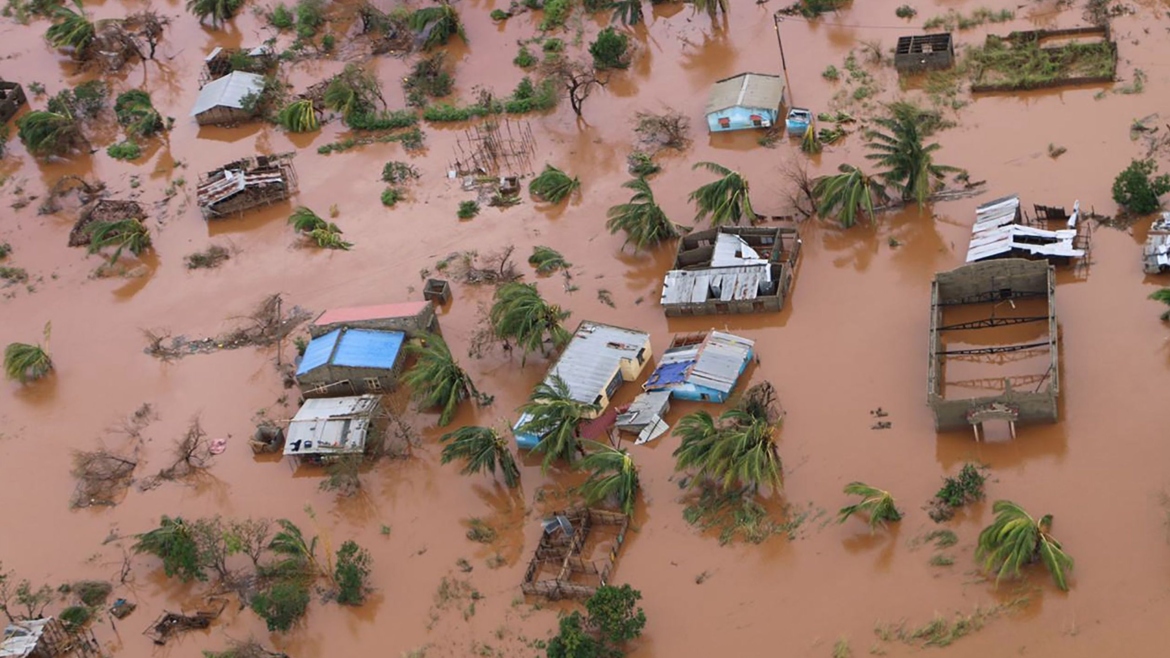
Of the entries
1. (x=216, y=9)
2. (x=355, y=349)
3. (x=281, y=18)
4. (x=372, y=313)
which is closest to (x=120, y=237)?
(x=372, y=313)

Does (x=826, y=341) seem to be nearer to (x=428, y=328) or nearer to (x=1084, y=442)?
(x=1084, y=442)

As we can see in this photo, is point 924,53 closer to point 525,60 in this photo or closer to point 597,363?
point 525,60

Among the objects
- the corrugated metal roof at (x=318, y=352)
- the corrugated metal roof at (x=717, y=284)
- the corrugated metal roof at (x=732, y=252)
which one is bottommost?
the corrugated metal roof at (x=318, y=352)

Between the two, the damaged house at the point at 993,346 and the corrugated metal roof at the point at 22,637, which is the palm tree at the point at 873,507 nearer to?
the damaged house at the point at 993,346

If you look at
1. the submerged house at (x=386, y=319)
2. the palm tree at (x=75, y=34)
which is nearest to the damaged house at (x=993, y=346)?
the submerged house at (x=386, y=319)

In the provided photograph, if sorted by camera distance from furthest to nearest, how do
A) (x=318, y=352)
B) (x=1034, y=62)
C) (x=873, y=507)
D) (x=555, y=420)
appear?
(x=1034, y=62), (x=318, y=352), (x=555, y=420), (x=873, y=507)

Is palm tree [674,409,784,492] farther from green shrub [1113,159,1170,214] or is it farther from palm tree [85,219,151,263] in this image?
palm tree [85,219,151,263]

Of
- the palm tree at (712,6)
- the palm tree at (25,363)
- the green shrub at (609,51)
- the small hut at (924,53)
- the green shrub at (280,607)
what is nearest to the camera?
the green shrub at (280,607)

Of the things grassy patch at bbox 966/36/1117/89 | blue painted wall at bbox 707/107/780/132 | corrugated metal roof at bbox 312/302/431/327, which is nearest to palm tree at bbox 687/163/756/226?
blue painted wall at bbox 707/107/780/132
